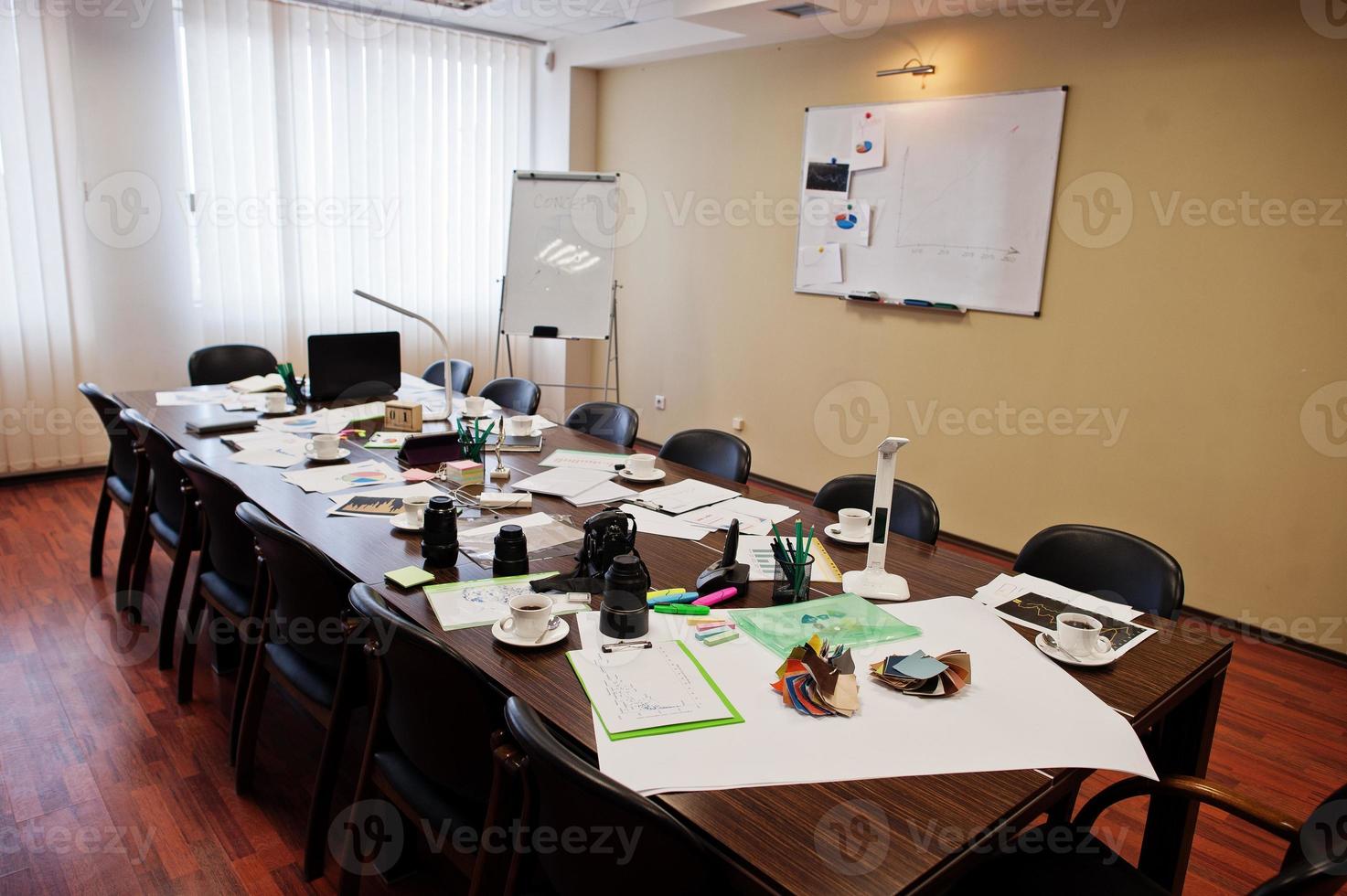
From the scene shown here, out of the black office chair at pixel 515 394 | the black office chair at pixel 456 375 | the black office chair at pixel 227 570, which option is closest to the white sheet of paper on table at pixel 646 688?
the black office chair at pixel 227 570

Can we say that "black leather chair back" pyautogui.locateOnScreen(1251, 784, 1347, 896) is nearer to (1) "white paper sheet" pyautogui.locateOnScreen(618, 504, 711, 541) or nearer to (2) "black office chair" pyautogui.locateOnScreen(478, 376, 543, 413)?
(1) "white paper sheet" pyautogui.locateOnScreen(618, 504, 711, 541)

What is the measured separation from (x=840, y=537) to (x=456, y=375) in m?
2.93

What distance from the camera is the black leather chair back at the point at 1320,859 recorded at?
127 centimetres

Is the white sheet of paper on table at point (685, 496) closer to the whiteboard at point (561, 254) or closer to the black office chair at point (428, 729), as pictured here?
the black office chair at point (428, 729)

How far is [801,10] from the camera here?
4.70m

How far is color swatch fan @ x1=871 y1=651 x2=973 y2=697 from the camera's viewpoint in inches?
67.2

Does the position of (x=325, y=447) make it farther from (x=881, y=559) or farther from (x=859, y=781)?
(x=859, y=781)

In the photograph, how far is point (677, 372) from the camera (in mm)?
6469

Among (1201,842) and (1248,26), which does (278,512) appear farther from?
(1248,26)

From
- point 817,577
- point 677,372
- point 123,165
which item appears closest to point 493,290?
point 677,372

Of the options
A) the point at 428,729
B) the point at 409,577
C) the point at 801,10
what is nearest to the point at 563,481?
the point at 409,577

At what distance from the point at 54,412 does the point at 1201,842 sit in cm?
594

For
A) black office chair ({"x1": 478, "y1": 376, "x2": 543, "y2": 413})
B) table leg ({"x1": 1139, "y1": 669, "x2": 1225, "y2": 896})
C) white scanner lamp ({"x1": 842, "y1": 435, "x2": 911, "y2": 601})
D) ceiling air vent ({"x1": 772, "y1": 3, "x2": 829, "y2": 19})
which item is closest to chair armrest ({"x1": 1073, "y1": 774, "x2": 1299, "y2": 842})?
table leg ({"x1": 1139, "y1": 669, "x2": 1225, "y2": 896})

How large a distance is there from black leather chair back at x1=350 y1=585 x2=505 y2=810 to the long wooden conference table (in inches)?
2.9
